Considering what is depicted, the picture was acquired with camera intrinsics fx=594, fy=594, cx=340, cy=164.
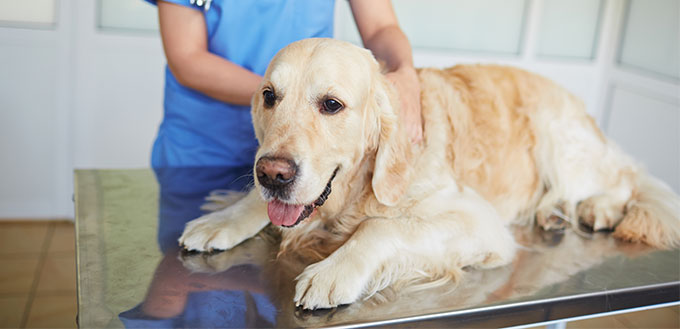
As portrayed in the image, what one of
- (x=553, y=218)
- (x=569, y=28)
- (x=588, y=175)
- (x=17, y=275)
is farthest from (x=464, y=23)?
(x=17, y=275)

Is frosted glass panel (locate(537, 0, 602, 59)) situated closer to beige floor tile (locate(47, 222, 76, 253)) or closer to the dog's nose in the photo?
beige floor tile (locate(47, 222, 76, 253))

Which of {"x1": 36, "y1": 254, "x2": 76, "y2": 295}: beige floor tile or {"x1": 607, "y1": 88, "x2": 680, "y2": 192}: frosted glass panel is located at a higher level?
{"x1": 607, "y1": 88, "x2": 680, "y2": 192}: frosted glass panel

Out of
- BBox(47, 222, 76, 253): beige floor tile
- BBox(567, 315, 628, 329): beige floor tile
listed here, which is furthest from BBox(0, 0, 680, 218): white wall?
BBox(567, 315, 628, 329): beige floor tile

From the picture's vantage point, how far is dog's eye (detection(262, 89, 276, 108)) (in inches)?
56.9

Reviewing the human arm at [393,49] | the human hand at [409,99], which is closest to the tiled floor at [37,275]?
the human arm at [393,49]

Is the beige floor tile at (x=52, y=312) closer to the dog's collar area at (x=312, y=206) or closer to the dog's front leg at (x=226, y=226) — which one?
the dog's front leg at (x=226, y=226)

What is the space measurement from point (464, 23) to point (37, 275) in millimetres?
3649

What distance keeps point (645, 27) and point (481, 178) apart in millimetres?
3723

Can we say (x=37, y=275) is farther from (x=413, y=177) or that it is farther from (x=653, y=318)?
(x=653, y=318)

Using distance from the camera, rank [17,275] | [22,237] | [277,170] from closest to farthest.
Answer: [277,170] → [17,275] → [22,237]

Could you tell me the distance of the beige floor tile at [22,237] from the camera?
3.82 m

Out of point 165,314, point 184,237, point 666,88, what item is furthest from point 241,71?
point 666,88

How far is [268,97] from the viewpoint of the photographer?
1.46 meters

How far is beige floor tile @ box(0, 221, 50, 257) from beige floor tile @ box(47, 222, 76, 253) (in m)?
0.07
